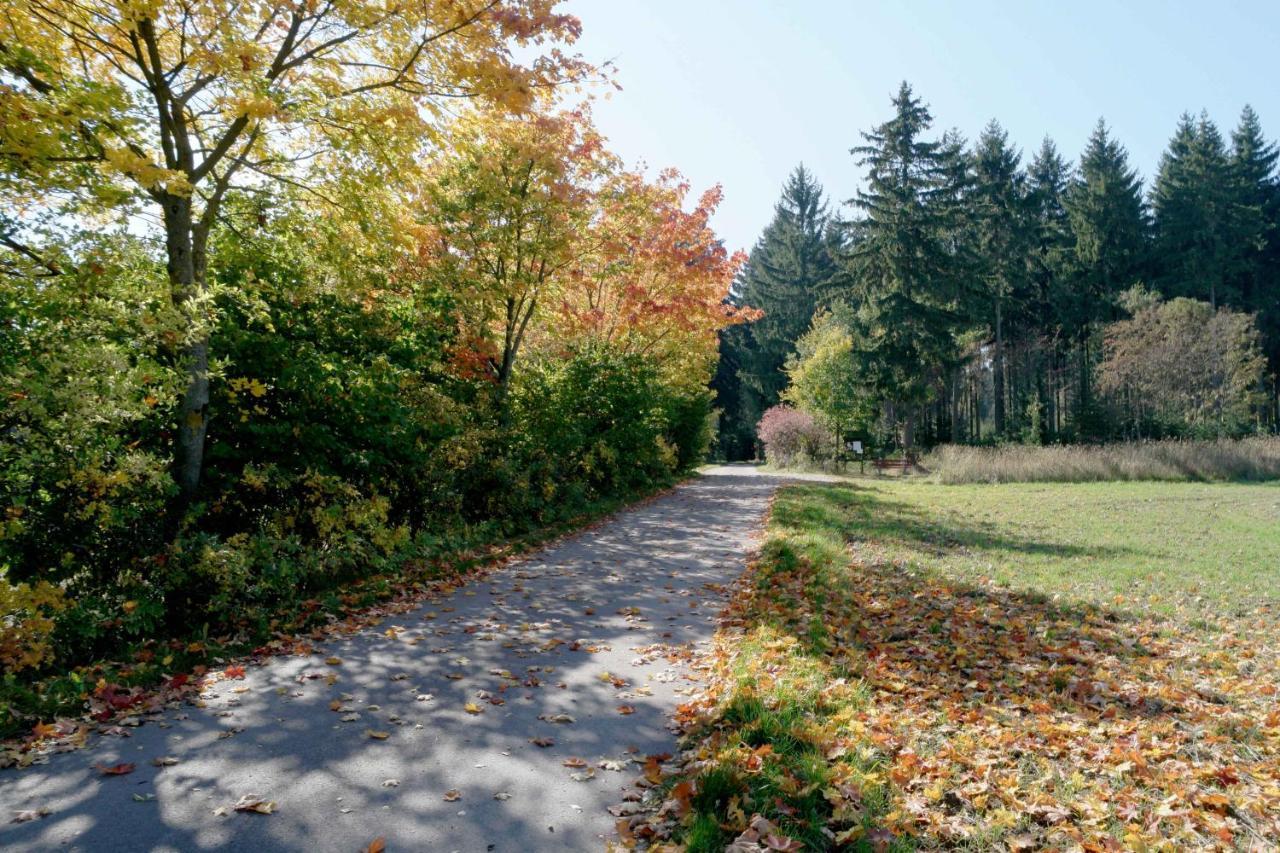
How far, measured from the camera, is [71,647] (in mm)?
4988

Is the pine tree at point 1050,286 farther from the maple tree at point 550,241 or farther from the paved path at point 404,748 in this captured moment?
the paved path at point 404,748

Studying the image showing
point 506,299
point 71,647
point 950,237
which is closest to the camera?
point 71,647

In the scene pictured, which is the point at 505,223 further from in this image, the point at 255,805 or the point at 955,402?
the point at 955,402

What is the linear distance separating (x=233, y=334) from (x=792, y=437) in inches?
1262

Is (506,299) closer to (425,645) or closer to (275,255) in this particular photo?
(275,255)

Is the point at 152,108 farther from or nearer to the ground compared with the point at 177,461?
farther from the ground

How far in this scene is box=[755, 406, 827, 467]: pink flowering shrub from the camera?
35969mm

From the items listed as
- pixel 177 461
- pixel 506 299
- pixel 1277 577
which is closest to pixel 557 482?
pixel 506 299

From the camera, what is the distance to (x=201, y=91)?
6.80 meters

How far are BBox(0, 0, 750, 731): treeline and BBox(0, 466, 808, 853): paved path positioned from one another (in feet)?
3.24

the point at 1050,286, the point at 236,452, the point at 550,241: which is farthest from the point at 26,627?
the point at 1050,286

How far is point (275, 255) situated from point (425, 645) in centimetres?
490

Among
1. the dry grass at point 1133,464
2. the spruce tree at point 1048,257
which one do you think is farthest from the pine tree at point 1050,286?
the dry grass at point 1133,464

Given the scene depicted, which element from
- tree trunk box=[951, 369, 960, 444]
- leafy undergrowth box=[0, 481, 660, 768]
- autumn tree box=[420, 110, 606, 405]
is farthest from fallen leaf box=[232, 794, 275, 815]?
tree trunk box=[951, 369, 960, 444]
